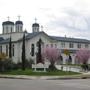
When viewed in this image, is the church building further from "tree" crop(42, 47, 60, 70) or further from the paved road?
the paved road

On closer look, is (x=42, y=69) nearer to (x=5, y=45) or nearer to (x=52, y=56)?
(x=52, y=56)

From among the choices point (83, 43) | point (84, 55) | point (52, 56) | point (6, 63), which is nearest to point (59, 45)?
point (83, 43)

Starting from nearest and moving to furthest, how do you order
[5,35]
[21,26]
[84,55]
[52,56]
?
[52,56]
[84,55]
[5,35]
[21,26]

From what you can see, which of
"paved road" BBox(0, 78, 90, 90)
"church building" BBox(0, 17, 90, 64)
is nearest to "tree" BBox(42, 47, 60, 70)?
"church building" BBox(0, 17, 90, 64)

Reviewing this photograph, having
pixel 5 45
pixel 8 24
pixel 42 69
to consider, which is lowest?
pixel 42 69

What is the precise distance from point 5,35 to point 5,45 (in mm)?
6243

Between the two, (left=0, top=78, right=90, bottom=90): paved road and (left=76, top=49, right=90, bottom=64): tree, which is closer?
(left=0, top=78, right=90, bottom=90): paved road

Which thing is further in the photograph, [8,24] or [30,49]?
[8,24]

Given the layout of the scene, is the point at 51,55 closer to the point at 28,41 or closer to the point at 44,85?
the point at 28,41

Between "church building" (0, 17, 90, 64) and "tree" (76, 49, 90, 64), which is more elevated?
"church building" (0, 17, 90, 64)

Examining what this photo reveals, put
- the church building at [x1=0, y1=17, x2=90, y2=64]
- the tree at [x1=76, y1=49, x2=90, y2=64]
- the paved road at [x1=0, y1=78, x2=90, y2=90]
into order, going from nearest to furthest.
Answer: the paved road at [x1=0, y1=78, x2=90, y2=90], the tree at [x1=76, y1=49, x2=90, y2=64], the church building at [x1=0, y1=17, x2=90, y2=64]

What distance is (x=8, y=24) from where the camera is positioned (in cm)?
9850

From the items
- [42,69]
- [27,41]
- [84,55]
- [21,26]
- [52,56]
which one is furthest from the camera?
[21,26]

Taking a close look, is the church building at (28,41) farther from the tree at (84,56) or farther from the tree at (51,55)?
the tree at (51,55)
